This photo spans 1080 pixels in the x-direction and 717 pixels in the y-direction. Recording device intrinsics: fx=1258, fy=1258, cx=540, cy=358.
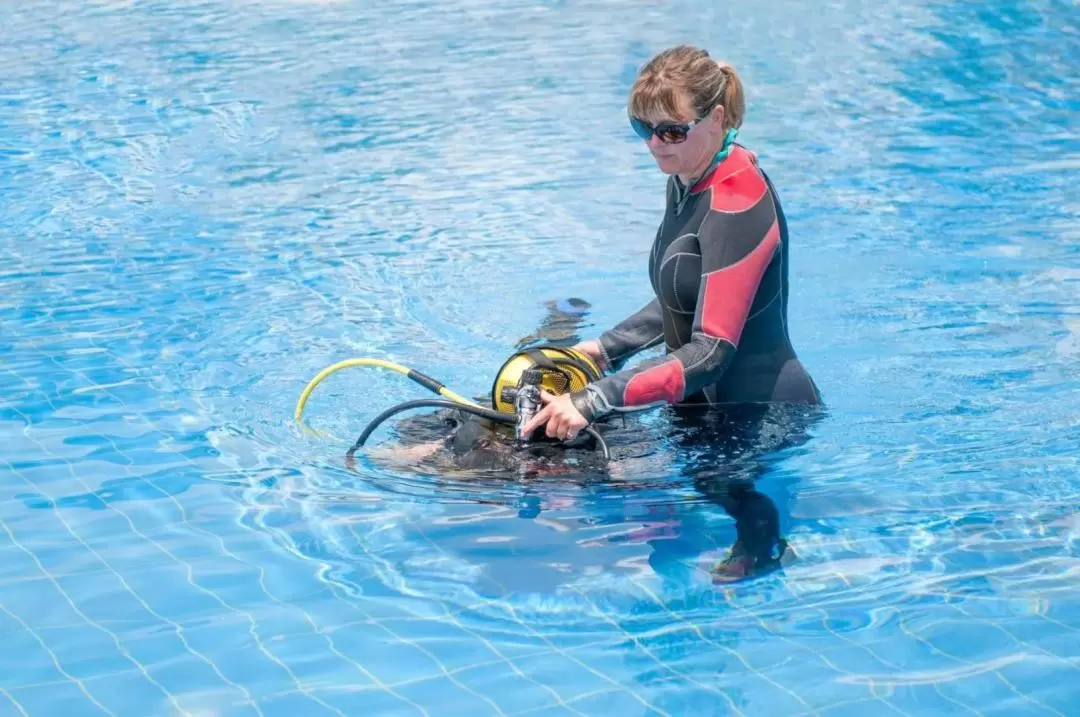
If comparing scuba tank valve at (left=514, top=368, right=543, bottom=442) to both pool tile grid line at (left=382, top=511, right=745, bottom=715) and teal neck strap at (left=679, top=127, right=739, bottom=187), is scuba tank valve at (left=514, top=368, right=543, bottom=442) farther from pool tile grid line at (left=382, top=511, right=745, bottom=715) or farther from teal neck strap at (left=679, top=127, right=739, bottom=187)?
teal neck strap at (left=679, top=127, right=739, bottom=187)

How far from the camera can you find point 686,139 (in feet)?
11.8

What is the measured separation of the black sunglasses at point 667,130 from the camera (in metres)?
3.56

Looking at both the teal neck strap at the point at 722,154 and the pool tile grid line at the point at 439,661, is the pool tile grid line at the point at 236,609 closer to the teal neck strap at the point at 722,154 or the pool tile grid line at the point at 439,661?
the pool tile grid line at the point at 439,661

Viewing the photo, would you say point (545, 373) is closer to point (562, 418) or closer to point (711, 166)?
point (562, 418)

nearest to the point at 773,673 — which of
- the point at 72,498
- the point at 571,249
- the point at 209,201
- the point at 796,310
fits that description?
the point at 72,498

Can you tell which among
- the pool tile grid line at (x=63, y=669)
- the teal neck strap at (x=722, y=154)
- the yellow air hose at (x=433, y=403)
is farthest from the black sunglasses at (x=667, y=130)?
the pool tile grid line at (x=63, y=669)

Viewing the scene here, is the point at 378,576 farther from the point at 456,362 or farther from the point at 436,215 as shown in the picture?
the point at 436,215

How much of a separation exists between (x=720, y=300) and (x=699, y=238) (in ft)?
0.70

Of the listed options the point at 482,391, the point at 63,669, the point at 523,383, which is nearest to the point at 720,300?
the point at 523,383

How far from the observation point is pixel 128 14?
48.1ft

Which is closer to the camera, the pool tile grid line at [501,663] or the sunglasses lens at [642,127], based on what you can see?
the pool tile grid line at [501,663]

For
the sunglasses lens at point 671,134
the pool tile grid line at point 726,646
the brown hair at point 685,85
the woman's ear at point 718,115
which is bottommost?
the pool tile grid line at point 726,646

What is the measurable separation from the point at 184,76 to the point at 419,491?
337 inches

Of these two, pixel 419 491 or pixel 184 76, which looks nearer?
pixel 419 491
